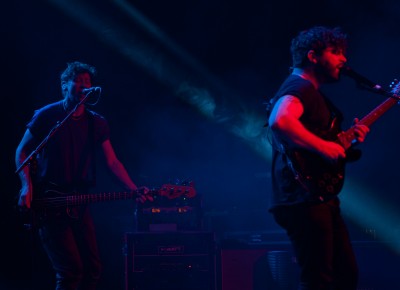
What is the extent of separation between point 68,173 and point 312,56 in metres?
2.27

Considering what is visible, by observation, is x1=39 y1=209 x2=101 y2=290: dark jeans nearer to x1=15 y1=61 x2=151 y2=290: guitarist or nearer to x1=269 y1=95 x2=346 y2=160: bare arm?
x1=15 y1=61 x2=151 y2=290: guitarist

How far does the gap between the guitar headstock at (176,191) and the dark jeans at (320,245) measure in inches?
88.5

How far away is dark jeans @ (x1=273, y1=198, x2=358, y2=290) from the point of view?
2.66 m

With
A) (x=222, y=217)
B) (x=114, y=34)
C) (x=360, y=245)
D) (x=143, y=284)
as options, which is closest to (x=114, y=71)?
(x=114, y=34)

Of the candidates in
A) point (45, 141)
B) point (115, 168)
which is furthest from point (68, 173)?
point (115, 168)

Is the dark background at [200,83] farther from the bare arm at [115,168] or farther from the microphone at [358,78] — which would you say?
the microphone at [358,78]

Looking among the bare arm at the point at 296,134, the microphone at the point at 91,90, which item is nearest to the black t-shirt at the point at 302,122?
the bare arm at the point at 296,134

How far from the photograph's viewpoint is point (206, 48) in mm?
7438

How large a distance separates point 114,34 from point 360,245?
13.7 ft

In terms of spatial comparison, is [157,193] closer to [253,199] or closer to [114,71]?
[253,199]

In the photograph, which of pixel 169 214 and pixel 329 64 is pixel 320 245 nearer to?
pixel 329 64

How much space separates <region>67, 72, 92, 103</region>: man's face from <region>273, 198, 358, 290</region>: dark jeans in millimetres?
2300

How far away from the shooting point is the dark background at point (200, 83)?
6.81 metres

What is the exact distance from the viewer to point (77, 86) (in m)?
4.45
